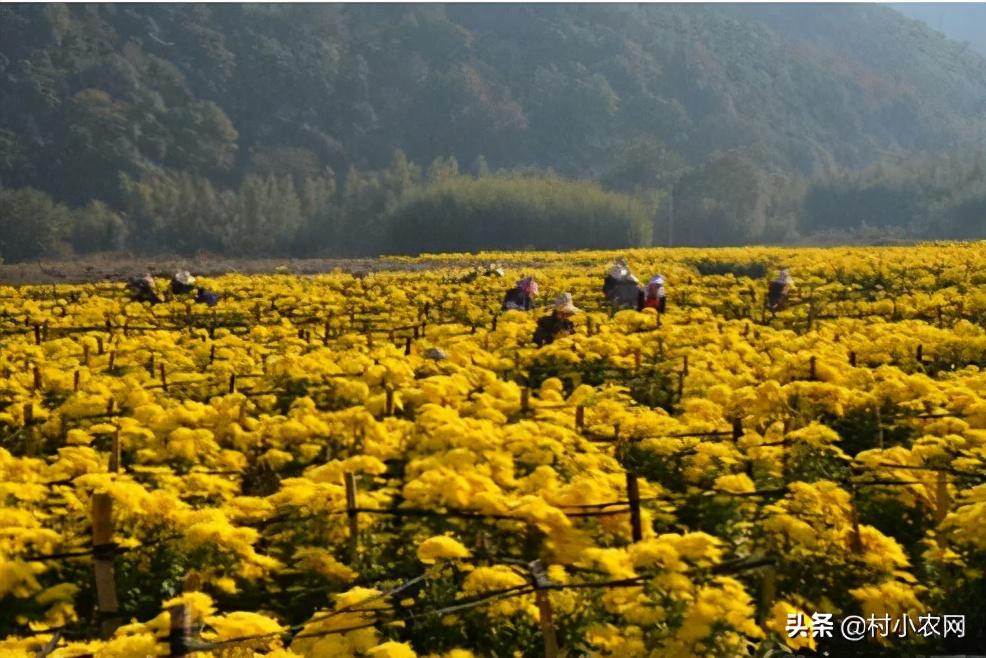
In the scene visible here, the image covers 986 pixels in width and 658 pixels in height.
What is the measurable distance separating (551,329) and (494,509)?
→ 11.0 meters

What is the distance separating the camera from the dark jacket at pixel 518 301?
75.9ft

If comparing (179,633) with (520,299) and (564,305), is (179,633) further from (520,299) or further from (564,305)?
(520,299)

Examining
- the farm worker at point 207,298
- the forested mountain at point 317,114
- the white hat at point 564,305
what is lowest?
the farm worker at point 207,298

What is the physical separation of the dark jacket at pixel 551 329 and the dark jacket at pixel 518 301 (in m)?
5.52

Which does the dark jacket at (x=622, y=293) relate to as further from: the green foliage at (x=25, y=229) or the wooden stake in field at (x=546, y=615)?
the green foliage at (x=25, y=229)

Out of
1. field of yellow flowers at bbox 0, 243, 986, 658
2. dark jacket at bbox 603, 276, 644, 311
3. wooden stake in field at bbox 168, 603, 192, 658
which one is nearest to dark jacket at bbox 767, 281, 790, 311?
dark jacket at bbox 603, 276, 644, 311

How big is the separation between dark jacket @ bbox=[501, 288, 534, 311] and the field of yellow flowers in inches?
345

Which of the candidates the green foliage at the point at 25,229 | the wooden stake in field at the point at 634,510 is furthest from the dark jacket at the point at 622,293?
the green foliage at the point at 25,229

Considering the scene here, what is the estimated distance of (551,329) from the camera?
56.9ft

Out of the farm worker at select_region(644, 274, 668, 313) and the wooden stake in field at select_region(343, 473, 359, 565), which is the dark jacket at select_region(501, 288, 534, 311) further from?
the wooden stake in field at select_region(343, 473, 359, 565)

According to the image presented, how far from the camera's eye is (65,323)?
73.6 feet

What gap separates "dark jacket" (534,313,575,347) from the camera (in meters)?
17.2

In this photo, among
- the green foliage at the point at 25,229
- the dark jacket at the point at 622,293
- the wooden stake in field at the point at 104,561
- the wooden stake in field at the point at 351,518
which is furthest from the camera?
the green foliage at the point at 25,229

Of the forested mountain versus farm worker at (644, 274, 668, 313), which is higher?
the forested mountain
